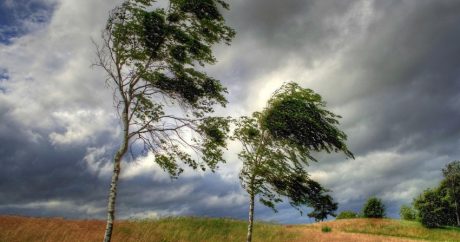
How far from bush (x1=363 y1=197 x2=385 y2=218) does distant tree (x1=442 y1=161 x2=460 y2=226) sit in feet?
52.0

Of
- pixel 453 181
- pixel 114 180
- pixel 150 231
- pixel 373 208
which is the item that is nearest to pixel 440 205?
pixel 373 208

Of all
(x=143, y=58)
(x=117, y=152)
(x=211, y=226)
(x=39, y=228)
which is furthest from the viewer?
(x=211, y=226)

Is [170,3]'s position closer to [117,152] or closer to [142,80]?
[142,80]

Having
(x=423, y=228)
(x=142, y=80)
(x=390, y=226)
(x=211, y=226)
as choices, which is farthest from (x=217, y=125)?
(x=423, y=228)

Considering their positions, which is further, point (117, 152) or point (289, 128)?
point (289, 128)

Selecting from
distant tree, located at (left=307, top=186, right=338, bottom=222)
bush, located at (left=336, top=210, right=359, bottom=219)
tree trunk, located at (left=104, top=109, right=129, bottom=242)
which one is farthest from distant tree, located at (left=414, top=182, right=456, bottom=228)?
tree trunk, located at (left=104, top=109, right=129, bottom=242)

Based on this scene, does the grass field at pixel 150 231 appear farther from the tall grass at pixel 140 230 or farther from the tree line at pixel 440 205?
the tree line at pixel 440 205

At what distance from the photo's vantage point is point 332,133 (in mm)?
19219

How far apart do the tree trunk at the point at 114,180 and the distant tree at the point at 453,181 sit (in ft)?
195

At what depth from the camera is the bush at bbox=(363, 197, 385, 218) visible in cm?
4903

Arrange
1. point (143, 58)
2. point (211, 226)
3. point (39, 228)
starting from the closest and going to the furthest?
point (143, 58), point (39, 228), point (211, 226)

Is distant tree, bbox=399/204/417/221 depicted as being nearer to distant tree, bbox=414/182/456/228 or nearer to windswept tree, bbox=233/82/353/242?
distant tree, bbox=414/182/456/228

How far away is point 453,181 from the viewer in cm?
6175

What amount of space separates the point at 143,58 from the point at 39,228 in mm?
Answer: 8753
